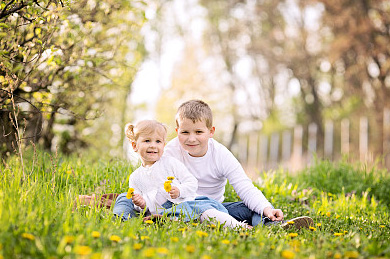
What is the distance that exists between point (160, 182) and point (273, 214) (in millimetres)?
933

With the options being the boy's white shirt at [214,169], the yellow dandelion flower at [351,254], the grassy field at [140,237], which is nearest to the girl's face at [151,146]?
the boy's white shirt at [214,169]

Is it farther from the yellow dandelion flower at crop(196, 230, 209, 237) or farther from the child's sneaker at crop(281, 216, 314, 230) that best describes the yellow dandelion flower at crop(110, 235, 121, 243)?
the child's sneaker at crop(281, 216, 314, 230)

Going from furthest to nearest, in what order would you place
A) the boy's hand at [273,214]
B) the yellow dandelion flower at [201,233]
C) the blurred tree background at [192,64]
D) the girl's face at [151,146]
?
the blurred tree background at [192,64]
the girl's face at [151,146]
the boy's hand at [273,214]
the yellow dandelion flower at [201,233]

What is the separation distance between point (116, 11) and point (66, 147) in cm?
330

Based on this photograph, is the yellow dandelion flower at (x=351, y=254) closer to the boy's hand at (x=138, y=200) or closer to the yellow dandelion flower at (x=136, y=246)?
the yellow dandelion flower at (x=136, y=246)

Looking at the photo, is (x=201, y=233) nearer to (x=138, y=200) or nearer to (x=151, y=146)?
(x=138, y=200)

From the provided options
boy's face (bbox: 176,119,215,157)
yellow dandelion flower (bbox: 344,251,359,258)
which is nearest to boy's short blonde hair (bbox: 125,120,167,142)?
boy's face (bbox: 176,119,215,157)

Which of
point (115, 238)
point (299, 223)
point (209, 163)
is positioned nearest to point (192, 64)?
point (209, 163)

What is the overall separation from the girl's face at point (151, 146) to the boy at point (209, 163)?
0.22 metres

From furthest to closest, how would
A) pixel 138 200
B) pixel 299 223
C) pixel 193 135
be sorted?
→ pixel 193 135
pixel 138 200
pixel 299 223

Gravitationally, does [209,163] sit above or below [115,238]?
above

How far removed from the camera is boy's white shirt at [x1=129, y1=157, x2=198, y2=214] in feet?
10.9

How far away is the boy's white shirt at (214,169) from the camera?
360cm

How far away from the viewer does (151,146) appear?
337 centimetres
